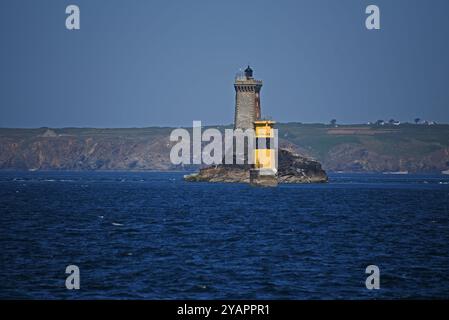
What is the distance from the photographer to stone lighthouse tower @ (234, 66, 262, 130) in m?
159

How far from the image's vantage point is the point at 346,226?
7012 cm

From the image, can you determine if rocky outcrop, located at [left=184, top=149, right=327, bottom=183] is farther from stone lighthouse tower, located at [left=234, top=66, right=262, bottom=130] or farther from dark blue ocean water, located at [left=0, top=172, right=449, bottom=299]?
dark blue ocean water, located at [left=0, top=172, right=449, bottom=299]

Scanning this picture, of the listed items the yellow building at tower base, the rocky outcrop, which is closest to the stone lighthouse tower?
the rocky outcrop

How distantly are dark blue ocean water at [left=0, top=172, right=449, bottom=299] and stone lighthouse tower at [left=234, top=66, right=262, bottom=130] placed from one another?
68.1 metres

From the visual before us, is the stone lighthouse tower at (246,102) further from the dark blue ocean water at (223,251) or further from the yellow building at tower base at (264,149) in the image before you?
the dark blue ocean water at (223,251)

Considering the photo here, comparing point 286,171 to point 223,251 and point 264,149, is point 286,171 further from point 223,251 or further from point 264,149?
point 223,251

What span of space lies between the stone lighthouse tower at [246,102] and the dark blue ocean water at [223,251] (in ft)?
223

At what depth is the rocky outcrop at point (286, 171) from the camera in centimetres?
16312

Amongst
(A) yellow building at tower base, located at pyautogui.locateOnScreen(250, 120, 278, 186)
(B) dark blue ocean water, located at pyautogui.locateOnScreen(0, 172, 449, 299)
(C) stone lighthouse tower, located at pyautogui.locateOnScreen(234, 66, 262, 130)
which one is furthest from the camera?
(C) stone lighthouse tower, located at pyautogui.locateOnScreen(234, 66, 262, 130)

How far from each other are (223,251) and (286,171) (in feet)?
375

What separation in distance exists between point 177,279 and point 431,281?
11.6 m

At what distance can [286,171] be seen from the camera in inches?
6535

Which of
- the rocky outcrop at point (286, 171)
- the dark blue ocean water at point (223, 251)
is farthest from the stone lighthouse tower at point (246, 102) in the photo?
the dark blue ocean water at point (223, 251)
